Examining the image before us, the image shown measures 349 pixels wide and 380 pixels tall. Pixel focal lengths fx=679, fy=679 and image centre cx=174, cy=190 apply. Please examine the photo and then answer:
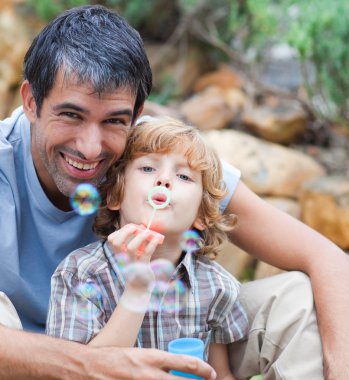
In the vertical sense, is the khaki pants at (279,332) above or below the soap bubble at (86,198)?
below

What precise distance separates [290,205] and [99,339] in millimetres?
2591

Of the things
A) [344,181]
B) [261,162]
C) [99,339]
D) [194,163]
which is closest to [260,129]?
[261,162]

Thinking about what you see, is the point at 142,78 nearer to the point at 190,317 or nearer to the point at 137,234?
the point at 137,234

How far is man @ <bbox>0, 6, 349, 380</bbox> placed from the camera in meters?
2.08

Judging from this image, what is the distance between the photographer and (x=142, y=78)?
2232 mm

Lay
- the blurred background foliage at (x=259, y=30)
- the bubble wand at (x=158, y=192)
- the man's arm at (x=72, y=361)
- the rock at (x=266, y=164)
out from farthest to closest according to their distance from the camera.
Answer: the rock at (x=266, y=164)
the blurred background foliage at (x=259, y=30)
the bubble wand at (x=158, y=192)
the man's arm at (x=72, y=361)

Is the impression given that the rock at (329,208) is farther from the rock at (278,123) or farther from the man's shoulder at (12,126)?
the man's shoulder at (12,126)

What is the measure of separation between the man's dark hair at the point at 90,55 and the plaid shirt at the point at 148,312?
0.51 m

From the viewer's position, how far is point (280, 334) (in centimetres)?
222

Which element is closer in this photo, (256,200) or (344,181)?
(256,200)

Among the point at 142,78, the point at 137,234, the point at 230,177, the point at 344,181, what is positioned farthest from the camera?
the point at 344,181

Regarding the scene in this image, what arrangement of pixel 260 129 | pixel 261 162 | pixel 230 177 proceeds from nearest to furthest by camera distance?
pixel 230 177, pixel 261 162, pixel 260 129

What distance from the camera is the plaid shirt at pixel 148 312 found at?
1968 mm

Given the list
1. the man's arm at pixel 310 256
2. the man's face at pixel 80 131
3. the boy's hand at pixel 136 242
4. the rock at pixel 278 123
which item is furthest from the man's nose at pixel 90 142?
the rock at pixel 278 123
